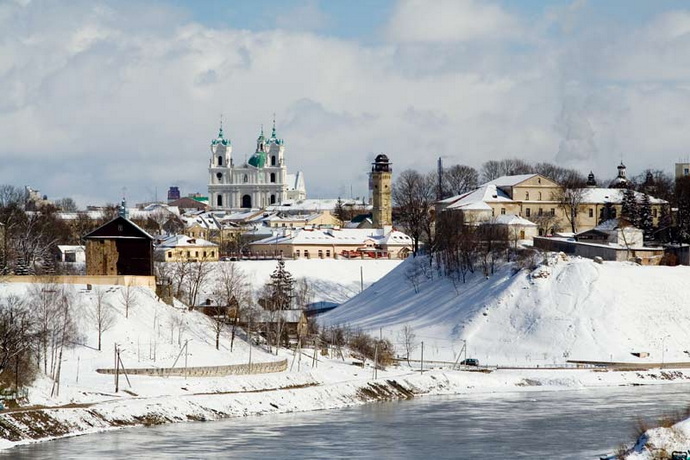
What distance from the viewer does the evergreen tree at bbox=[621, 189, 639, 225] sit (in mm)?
103894

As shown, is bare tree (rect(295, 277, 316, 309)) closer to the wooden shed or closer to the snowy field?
the snowy field

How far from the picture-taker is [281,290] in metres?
98.8

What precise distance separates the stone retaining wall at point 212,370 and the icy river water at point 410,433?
553 cm

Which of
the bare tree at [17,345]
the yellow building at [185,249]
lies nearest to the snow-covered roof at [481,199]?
the yellow building at [185,249]

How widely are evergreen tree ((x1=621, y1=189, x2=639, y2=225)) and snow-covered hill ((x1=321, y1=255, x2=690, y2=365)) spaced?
11.4m

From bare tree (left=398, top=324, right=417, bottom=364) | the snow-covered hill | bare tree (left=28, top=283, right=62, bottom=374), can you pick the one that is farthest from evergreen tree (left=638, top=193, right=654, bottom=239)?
bare tree (left=28, top=283, right=62, bottom=374)

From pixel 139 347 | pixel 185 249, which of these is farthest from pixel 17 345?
pixel 185 249

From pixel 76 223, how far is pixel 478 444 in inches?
4067

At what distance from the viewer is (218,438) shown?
5381 centimetres

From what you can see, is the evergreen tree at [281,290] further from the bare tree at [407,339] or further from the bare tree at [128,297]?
the bare tree at [128,297]

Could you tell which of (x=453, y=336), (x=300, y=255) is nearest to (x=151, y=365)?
(x=453, y=336)

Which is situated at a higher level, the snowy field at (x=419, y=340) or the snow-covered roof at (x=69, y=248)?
the snow-covered roof at (x=69, y=248)

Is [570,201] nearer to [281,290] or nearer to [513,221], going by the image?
[513,221]

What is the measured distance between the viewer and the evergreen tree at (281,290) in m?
92.4
